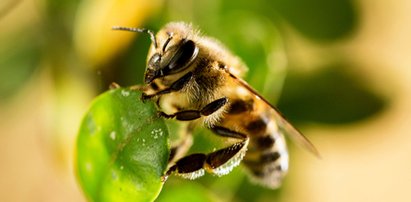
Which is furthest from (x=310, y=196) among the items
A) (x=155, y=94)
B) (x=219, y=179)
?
(x=155, y=94)

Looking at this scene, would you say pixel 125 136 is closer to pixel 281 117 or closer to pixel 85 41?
pixel 281 117

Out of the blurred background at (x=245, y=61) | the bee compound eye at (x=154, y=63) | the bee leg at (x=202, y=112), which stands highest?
the bee compound eye at (x=154, y=63)

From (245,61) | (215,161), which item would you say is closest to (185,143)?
(215,161)

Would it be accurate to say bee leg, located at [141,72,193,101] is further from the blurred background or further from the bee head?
the blurred background

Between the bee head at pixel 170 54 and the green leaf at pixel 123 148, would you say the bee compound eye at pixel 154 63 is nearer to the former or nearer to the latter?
the bee head at pixel 170 54

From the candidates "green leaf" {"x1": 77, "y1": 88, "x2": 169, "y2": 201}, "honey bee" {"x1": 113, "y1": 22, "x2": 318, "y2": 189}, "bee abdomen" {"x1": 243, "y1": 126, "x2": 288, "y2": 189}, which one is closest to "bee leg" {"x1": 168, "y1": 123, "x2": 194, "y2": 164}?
"honey bee" {"x1": 113, "y1": 22, "x2": 318, "y2": 189}

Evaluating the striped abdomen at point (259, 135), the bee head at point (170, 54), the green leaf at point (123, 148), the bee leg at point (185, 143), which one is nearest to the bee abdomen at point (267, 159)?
the striped abdomen at point (259, 135)
